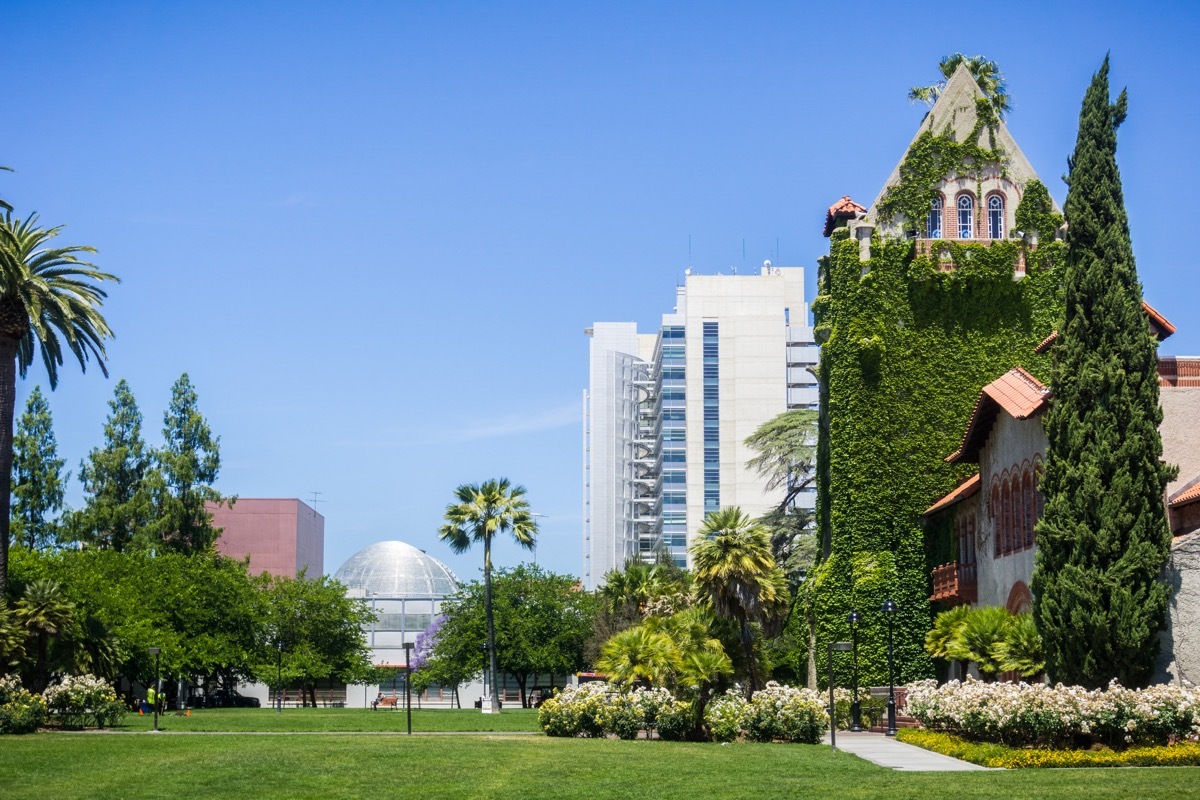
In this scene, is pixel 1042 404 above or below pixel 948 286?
below

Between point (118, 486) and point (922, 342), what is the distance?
1955 inches

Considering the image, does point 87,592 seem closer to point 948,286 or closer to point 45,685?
point 45,685

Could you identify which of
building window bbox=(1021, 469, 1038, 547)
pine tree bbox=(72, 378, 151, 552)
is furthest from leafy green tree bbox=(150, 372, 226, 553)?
building window bbox=(1021, 469, 1038, 547)

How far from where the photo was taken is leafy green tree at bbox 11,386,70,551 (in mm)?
75688

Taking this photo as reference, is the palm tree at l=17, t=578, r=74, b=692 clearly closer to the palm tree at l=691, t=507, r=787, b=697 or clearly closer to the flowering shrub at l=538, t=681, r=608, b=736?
the flowering shrub at l=538, t=681, r=608, b=736

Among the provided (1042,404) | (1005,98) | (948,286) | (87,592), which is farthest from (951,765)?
(87,592)

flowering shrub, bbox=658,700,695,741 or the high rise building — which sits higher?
the high rise building

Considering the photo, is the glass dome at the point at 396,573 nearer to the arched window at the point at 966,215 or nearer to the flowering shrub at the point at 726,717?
the arched window at the point at 966,215

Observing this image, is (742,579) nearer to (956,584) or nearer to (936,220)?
(956,584)

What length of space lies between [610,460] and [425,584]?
38.2 m

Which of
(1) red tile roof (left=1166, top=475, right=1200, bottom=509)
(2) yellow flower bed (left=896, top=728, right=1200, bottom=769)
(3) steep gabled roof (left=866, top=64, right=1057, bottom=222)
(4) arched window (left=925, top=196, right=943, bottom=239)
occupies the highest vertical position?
(3) steep gabled roof (left=866, top=64, right=1057, bottom=222)

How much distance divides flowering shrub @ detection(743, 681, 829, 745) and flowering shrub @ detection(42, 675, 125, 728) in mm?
19287

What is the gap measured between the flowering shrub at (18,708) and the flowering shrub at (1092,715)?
81.9 feet

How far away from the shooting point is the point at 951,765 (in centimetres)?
2509
